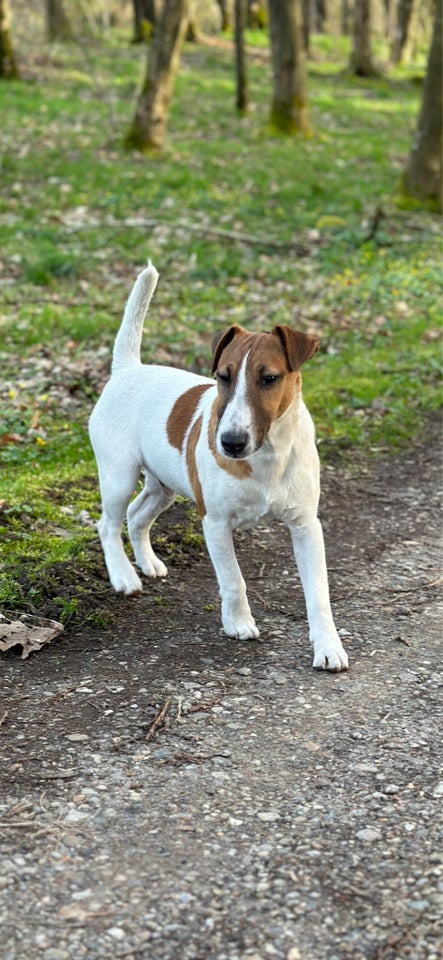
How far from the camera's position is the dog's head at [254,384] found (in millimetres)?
4289

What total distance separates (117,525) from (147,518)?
274 mm

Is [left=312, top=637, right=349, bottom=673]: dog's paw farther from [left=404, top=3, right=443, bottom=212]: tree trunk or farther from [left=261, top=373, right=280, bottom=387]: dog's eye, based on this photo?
[left=404, top=3, right=443, bottom=212]: tree trunk

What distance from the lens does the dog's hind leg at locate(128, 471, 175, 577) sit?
227 inches

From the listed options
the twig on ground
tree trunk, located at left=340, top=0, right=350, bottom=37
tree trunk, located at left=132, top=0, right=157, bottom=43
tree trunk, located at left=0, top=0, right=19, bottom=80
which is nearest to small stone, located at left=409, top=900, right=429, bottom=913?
the twig on ground

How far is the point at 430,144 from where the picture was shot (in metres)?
15.1

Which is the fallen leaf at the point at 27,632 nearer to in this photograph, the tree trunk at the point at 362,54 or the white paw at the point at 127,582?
the white paw at the point at 127,582

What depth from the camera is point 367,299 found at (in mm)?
11586

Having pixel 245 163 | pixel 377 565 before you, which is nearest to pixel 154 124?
pixel 245 163

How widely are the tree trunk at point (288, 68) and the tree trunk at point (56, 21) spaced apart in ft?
32.0

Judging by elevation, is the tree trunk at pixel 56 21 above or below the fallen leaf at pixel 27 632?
above

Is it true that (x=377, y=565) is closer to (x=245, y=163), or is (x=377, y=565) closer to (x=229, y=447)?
(x=229, y=447)

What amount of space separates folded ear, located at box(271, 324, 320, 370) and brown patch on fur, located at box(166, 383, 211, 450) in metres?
0.82

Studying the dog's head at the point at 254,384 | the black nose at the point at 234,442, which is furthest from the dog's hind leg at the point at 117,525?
the black nose at the point at 234,442

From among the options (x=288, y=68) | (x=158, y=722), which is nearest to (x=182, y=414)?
(x=158, y=722)
